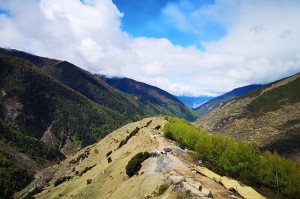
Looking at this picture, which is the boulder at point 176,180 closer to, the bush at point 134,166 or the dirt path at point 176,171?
the dirt path at point 176,171

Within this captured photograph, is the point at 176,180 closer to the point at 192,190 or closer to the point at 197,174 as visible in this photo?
the point at 192,190

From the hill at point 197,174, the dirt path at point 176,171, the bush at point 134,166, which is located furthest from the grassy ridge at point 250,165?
the bush at point 134,166

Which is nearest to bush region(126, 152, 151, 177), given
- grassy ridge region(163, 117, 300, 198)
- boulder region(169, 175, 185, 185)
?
grassy ridge region(163, 117, 300, 198)

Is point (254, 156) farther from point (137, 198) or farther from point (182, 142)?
point (137, 198)

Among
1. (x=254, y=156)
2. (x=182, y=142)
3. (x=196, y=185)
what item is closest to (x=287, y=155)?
(x=182, y=142)

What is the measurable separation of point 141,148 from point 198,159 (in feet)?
60.0

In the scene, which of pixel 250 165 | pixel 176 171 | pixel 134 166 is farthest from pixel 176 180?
pixel 250 165

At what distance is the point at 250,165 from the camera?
76625mm

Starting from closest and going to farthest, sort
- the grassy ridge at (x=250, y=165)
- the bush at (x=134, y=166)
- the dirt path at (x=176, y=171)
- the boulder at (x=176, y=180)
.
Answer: the boulder at (x=176, y=180) → the dirt path at (x=176, y=171) → the bush at (x=134, y=166) → the grassy ridge at (x=250, y=165)

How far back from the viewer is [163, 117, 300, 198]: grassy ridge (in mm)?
Result: 71188

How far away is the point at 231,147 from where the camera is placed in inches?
3162

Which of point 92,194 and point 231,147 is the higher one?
point 231,147

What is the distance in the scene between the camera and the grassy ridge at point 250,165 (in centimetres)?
7119

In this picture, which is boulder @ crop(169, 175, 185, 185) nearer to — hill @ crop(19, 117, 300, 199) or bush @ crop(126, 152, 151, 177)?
hill @ crop(19, 117, 300, 199)
